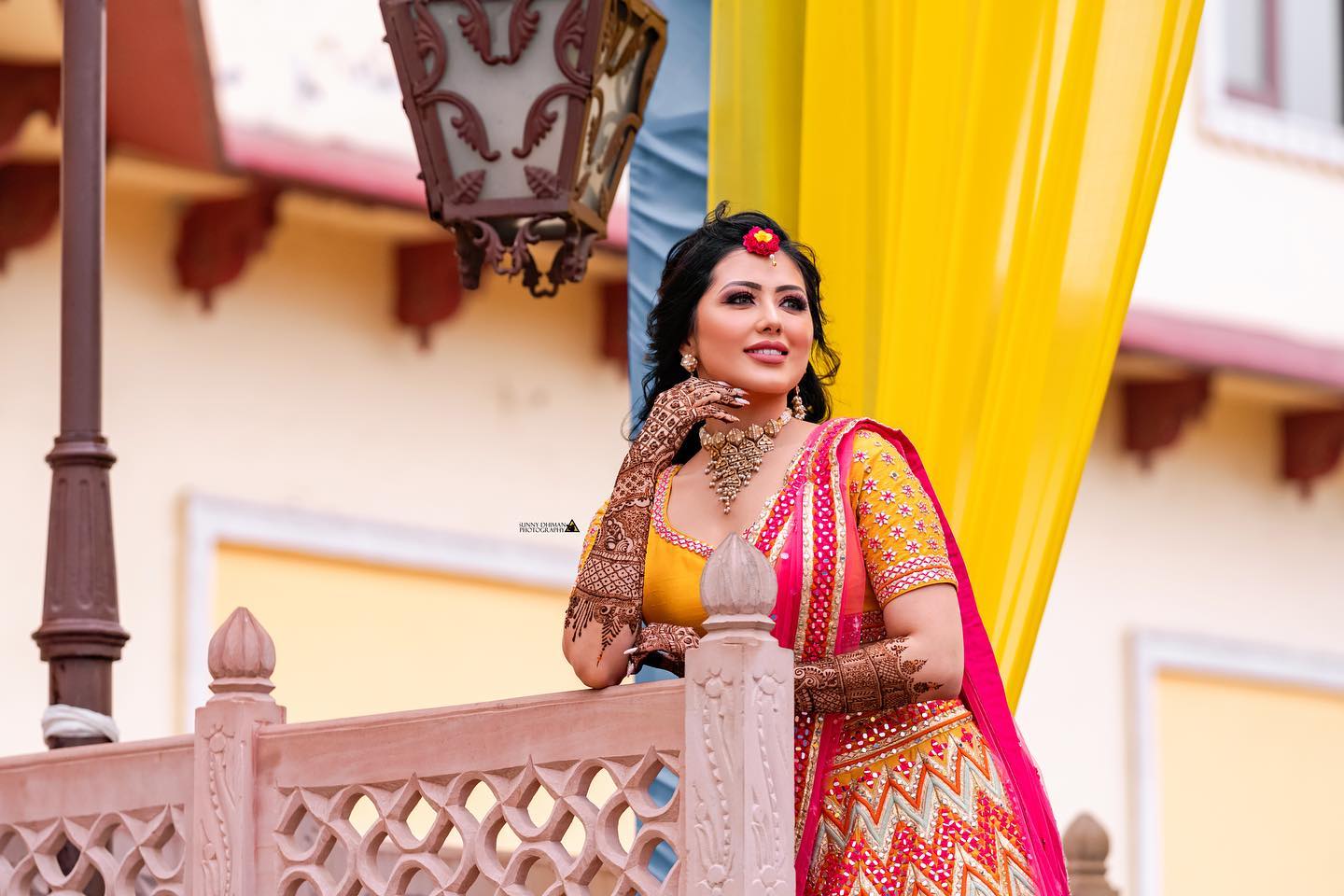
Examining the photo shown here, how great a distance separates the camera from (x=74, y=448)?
15.6 ft

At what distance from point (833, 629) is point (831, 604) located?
37 millimetres

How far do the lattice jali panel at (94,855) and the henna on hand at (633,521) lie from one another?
875mm

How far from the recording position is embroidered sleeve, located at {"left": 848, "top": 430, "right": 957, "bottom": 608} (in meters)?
3.49

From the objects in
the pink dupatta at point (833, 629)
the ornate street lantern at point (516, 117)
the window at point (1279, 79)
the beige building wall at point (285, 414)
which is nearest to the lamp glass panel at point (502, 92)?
the ornate street lantern at point (516, 117)

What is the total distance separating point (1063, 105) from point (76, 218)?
198 cm

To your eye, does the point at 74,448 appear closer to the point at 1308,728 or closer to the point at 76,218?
the point at 76,218

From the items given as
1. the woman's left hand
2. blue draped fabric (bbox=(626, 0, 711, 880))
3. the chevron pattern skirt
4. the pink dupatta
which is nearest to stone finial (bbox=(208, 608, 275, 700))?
the woman's left hand

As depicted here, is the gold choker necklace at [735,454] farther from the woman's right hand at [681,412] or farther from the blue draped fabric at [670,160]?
the blue draped fabric at [670,160]

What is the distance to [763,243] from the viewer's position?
149 inches

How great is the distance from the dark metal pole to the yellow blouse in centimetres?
137

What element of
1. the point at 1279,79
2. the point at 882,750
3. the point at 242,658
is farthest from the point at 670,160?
the point at 1279,79

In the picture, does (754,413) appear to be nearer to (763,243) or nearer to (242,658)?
(763,243)

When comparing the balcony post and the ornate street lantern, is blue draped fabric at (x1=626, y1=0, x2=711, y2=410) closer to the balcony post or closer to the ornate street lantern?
the ornate street lantern

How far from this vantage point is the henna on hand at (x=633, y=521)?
3.61 m
